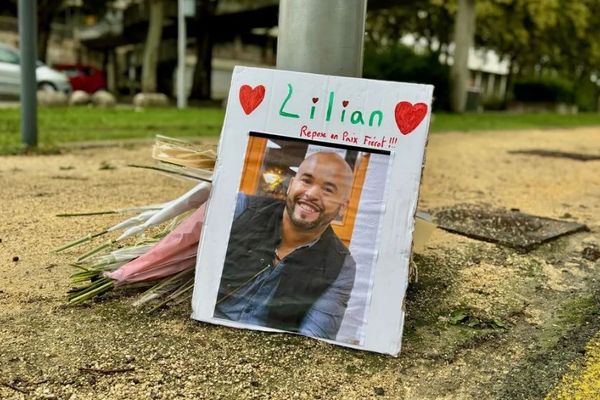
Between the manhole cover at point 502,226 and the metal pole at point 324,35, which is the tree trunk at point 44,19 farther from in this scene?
the metal pole at point 324,35

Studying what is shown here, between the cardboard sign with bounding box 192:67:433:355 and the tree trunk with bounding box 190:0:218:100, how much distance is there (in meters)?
25.5

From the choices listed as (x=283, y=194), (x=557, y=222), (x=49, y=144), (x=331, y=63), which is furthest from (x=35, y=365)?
(x=49, y=144)

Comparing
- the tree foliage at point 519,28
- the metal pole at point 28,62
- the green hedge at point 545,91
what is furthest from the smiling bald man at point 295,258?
the green hedge at point 545,91

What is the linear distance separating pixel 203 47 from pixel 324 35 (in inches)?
1063

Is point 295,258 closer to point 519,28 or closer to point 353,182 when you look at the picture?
Answer: point 353,182

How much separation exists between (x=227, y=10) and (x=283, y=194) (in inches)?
1063

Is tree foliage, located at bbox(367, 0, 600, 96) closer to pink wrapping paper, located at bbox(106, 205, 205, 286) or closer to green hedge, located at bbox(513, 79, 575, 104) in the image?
green hedge, located at bbox(513, 79, 575, 104)

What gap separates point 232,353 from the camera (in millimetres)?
2449

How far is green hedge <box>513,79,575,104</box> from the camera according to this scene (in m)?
33.3

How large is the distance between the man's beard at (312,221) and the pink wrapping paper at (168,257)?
469 millimetres

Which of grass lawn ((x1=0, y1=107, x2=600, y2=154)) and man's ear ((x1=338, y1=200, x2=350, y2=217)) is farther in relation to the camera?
grass lawn ((x1=0, y1=107, x2=600, y2=154))

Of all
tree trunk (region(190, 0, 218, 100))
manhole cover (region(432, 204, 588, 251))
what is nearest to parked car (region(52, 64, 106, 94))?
tree trunk (region(190, 0, 218, 100))

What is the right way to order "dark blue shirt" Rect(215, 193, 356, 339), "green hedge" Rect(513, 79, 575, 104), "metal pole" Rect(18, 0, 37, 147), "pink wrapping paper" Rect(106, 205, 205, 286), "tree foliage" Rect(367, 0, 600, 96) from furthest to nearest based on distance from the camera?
1. "green hedge" Rect(513, 79, 575, 104)
2. "tree foliage" Rect(367, 0, 600, 96)
3. "metal pole" Rect(18, 0, 37, 147)
4. "pink wrapping paper" Rect(106, 205, 205, 286)
5. "dark blue shirt" Rect(215, 193, 356, 339)

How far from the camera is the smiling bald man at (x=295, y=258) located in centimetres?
260
